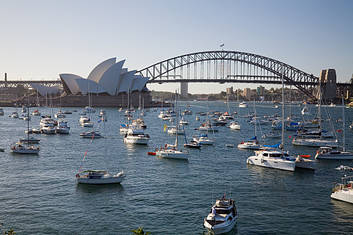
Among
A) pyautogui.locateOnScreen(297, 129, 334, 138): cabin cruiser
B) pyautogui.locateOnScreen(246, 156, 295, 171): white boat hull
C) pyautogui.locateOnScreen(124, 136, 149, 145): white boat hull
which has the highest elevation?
pyautogui.locateOnScreen(297, 129, 334, 138): cabin cruiser

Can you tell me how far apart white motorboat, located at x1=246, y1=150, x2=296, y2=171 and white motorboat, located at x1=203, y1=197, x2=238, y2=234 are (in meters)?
13.6

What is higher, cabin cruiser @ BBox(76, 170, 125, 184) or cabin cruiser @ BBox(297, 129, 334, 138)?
cabin cruiser @ BBox(297, 129, 334, 138)

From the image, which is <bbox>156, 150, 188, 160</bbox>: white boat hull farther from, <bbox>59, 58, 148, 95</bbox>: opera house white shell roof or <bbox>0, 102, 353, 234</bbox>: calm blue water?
<bbox>59, 58, 148, 95</bbox>: opera house white shell roof

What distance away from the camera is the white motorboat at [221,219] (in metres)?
17.8

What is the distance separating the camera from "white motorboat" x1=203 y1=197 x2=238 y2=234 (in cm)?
1784

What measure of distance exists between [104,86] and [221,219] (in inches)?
4910

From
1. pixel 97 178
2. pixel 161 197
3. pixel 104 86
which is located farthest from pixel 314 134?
pixel 104 86

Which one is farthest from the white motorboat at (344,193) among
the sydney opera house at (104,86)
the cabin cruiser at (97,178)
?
the sydney opera house at (104,86)

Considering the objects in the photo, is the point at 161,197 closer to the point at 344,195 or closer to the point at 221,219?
the point at 221,219

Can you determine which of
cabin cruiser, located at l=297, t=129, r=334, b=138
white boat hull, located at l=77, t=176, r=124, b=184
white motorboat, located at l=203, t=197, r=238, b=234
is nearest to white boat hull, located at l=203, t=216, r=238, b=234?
white motorboat, located at l=203, t=197, r=238, b=234

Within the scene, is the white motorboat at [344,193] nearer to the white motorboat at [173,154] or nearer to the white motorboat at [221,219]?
the white motorboat at [221,219]

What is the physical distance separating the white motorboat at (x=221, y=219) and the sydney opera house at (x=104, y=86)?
116 meters

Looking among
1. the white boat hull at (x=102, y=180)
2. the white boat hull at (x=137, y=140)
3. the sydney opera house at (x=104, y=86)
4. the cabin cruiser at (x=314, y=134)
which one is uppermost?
the sydney opera house at (x=104, y=86)

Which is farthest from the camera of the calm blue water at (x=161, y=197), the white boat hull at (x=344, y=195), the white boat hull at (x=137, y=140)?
the white boat hull at (x=137, y=140)
